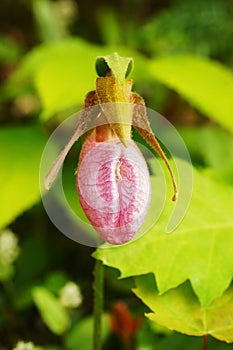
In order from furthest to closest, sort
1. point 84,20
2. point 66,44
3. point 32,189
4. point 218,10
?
1. point 84,20
2. point 218,10
3. point 66,44
4. point 32,189

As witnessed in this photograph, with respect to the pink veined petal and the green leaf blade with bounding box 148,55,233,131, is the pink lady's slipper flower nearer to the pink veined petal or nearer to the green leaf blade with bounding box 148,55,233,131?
the pink veined petal

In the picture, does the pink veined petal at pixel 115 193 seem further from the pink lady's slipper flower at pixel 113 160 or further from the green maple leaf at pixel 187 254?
the green maple leaf at pixel 187 254

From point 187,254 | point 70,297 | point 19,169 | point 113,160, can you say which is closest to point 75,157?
point 19,169

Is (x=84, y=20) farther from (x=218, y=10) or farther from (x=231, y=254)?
(x=231, y=254)

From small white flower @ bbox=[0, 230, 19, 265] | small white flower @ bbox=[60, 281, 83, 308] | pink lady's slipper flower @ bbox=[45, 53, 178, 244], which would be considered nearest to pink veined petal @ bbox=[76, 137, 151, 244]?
pink lady's slipper flower @ bbox=[45, 53, 178, 244]

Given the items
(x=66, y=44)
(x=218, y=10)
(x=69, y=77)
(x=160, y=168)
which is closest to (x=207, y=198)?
(x=160, y=168)

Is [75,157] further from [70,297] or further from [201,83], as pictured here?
[70,297]

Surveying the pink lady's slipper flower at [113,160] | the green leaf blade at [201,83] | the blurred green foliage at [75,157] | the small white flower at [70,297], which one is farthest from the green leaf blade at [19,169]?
the pink lady's slipper flower at [113,160]
